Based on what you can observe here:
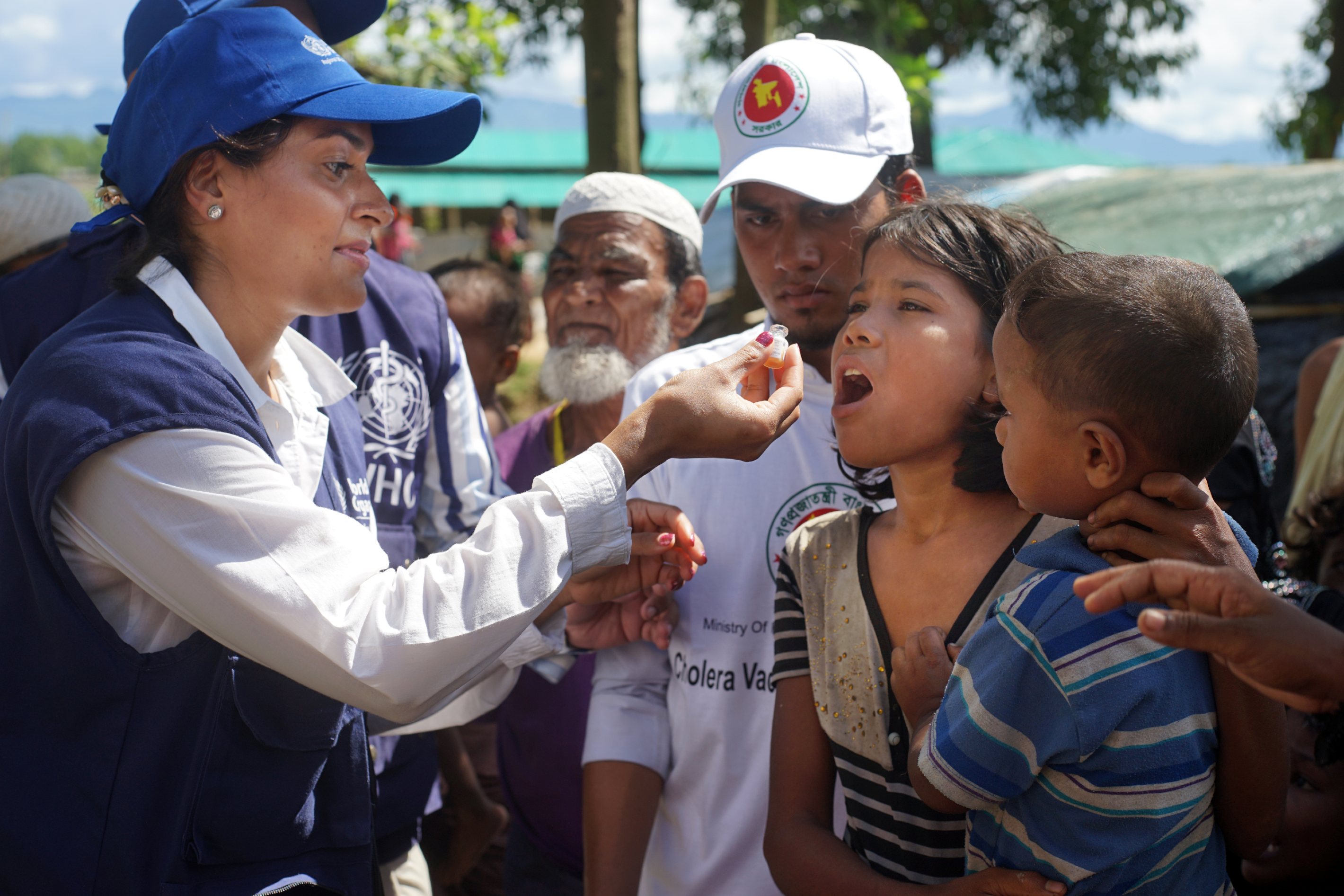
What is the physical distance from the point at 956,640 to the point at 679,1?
13900mm

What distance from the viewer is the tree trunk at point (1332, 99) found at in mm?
11094

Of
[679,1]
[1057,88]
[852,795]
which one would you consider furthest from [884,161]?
[1057,88]

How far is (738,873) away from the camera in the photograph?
214 cm

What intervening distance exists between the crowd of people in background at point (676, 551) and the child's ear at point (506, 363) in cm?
164

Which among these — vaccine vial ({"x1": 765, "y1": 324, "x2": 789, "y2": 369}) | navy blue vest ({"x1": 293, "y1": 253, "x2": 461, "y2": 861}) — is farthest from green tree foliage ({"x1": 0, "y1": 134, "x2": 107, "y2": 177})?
vaccine vial ({"x1": 765, "y1": 324, "x2": 789, "y2": 369})

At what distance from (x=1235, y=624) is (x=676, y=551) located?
1.13 m

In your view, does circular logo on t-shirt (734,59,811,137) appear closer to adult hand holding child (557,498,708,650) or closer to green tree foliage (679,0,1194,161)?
adult hand holding child (557,498,708,650)

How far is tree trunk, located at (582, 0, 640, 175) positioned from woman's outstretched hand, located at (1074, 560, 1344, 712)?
4334mm

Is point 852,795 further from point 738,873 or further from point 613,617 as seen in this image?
point 613,617

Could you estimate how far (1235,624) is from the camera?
110cm

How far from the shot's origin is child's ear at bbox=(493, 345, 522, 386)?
445 cm

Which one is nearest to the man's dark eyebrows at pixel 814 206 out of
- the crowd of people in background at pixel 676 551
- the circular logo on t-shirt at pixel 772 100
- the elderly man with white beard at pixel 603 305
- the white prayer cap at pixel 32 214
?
the crowd of people in background at pixel 676 551

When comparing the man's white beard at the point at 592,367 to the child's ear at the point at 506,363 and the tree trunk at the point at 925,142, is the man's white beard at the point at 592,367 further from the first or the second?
the tree trunk at the point at 925,142

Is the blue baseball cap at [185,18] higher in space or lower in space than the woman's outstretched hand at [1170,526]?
higher
